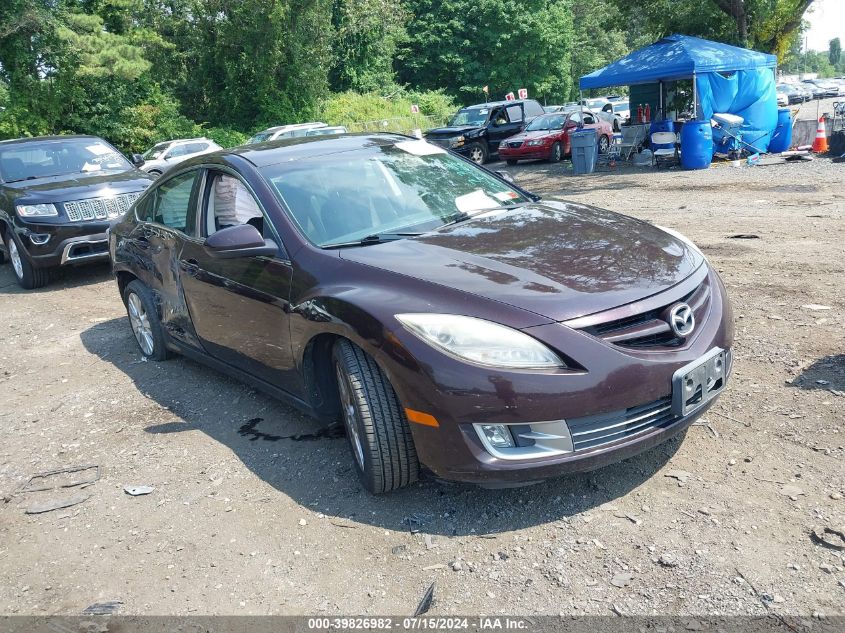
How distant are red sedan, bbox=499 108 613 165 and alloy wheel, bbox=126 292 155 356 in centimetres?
1583

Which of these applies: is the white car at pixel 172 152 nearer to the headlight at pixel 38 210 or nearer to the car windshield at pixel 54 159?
the car windshield at pixel 54 159

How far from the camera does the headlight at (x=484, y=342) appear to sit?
288 centimetres

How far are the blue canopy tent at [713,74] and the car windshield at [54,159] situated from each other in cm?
1198

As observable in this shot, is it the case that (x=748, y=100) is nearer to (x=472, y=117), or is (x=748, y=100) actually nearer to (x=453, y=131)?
(x=453, y=131)

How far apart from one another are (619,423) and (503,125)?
20875 millimetres

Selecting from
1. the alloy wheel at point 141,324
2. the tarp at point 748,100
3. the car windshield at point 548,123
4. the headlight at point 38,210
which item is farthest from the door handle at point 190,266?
the car windshield at point 548,123

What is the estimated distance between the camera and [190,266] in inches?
183

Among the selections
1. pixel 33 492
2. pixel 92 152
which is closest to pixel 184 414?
pixel 33 492

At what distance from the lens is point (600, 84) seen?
706 inches

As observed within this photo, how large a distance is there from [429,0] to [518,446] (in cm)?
5145

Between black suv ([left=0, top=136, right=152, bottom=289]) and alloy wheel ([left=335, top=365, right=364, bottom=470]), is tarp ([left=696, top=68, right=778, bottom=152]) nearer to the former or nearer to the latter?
black suv ([left=0, top=136, right=152, bottom=289])

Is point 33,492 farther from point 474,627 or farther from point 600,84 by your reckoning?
point 600,84

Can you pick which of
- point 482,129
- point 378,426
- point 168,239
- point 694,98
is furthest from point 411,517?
point 482,129

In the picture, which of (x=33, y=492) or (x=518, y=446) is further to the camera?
(x=33, y=492)
